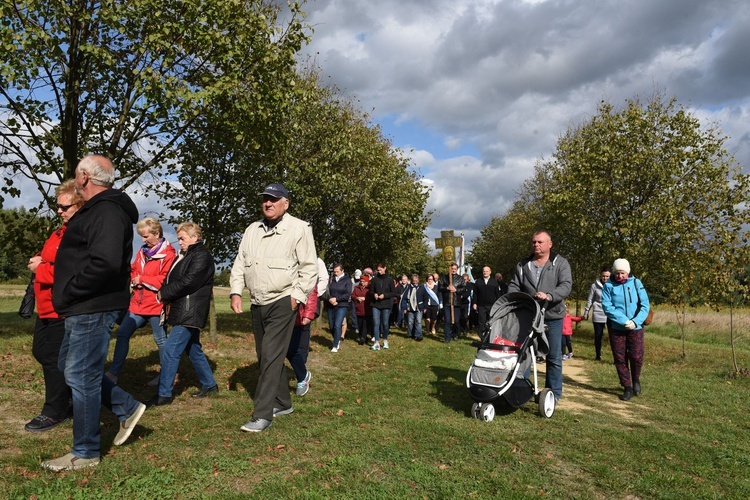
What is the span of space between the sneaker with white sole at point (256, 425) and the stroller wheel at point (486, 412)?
2445mm

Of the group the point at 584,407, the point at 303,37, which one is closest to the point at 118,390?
the point at 584,407

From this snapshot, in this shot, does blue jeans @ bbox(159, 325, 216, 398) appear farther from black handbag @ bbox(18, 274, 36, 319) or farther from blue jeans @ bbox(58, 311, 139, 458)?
blue jeans @ bbox(58, 311, 139, 458)

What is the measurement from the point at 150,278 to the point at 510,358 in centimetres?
456

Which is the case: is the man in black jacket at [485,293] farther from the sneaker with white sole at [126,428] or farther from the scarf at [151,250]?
the sneaker with white sole at [126,428]

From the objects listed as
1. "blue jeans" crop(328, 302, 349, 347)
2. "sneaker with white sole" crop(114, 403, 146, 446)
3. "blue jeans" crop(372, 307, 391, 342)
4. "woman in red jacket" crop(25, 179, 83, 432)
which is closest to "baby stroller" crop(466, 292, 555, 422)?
"sneaker with white sole" crop(114, 403, 146, 446)

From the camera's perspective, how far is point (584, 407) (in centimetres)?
763

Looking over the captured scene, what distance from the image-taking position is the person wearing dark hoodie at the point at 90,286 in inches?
157

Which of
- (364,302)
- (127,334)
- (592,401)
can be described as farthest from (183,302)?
(364,302)

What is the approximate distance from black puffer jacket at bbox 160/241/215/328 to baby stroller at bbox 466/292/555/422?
11.1 feet

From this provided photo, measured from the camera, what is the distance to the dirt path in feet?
24.3

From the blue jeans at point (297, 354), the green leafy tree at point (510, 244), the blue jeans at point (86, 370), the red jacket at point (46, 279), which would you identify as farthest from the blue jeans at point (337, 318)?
the green leafy tree at point (510, 244)

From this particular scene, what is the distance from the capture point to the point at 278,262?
18.4ft

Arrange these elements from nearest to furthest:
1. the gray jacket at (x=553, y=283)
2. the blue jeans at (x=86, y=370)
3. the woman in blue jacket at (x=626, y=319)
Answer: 1. the blue jeans at (x=86, y=370)
2. the gray jacket at (x=553, y=283)
3. the woman in blue jacket at (x=626, y=319)

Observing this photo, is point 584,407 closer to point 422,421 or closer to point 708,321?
point 422,421
